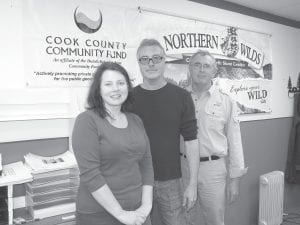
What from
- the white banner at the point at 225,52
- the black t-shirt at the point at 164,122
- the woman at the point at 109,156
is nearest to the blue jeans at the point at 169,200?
the black t-shirt at the point at 164,122

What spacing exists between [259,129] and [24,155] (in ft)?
8.03

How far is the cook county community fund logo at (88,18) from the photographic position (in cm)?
200

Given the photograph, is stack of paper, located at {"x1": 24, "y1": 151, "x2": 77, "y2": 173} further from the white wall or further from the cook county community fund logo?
the cook county community fund logo

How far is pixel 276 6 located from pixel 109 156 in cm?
258

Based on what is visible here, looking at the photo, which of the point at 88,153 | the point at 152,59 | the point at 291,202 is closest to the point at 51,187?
the point at 88,153

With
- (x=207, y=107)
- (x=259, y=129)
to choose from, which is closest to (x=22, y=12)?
(x=207, y=107)

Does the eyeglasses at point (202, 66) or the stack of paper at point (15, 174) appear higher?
the eyeglasses at point (202, 66)

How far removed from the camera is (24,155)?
1805mm

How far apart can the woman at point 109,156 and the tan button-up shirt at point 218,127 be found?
728 mm

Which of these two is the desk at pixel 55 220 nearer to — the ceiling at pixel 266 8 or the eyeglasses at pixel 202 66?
the eyeglasses at pixel 202 66

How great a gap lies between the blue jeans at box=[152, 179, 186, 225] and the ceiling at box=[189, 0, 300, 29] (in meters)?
1.70

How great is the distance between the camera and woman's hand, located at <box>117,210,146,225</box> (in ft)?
4.42

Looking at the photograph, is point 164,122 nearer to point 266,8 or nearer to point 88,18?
point 88,18

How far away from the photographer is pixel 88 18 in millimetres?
2035
